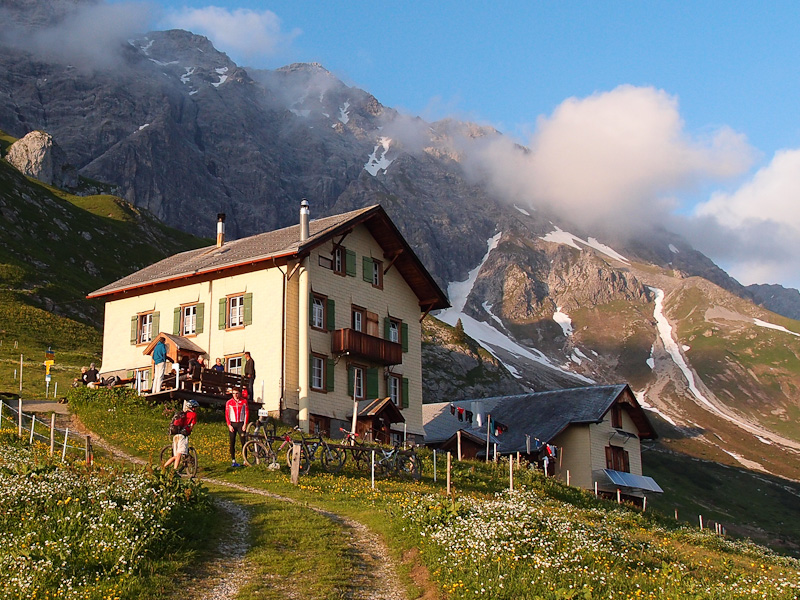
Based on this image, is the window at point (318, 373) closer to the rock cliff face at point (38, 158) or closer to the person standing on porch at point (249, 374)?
the person standing on porch at point (249, 374)

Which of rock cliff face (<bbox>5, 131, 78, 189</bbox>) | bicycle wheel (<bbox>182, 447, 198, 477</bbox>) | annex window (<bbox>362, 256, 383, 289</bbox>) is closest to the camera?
bicycle wheel (<bbox>182, 447, 198, 477</bbox>)

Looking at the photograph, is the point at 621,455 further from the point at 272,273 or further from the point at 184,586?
the point at 184,586

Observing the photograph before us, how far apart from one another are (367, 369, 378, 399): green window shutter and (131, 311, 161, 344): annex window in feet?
39.2

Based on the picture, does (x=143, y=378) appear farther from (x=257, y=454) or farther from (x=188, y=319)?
(x=257, y=454)

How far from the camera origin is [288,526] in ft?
63.6

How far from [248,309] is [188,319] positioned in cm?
460

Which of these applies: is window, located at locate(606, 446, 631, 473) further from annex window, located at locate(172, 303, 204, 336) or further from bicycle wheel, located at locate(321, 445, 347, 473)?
bicycle wheel, located at locate(321, 445, 347, 473)

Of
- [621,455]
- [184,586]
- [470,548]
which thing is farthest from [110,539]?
[621,455]

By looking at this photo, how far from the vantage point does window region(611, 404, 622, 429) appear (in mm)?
58875

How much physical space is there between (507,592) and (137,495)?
7693mm

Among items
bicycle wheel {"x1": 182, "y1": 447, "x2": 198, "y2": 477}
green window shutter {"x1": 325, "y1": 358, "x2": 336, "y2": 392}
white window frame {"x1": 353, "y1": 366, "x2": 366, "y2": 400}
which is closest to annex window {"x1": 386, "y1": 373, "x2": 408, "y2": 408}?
white window frame {"x1": 353, "y1": 366, "x2": 366, "y2": 400}

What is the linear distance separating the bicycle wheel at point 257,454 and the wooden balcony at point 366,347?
15.9 metres

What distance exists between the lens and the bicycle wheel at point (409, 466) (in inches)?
1225

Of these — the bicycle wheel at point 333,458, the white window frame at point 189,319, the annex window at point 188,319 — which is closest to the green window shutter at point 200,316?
the annex window at point 188,319
